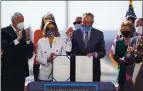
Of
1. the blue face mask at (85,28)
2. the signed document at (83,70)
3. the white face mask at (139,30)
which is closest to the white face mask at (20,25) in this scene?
the blue face mask at (85,28)

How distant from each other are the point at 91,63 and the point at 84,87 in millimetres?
291

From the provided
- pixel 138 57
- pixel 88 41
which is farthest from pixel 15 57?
pixel 138 57

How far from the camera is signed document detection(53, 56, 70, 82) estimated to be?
5.38 meters

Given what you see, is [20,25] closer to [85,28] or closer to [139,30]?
[85,28]

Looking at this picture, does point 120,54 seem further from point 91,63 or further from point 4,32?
point 4,32

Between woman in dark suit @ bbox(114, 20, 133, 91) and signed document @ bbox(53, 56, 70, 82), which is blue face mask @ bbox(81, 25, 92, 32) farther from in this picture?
signed document @ bbox(53, 56, 70, 82)

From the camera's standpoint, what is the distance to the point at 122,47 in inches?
236

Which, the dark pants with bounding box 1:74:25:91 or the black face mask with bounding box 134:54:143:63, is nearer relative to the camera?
the black face mask with bounding box 134:54:143:63

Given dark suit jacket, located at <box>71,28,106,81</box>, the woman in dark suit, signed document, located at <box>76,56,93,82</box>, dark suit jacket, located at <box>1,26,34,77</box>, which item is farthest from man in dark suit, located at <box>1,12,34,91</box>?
the woman in dark suit

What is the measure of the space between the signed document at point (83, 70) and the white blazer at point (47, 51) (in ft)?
1.89

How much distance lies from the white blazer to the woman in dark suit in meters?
0.60

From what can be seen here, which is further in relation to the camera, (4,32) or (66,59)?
(4,32)

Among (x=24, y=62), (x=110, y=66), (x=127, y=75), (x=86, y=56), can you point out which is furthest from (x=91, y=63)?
(x=110, y=66)

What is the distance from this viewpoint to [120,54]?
600cm
